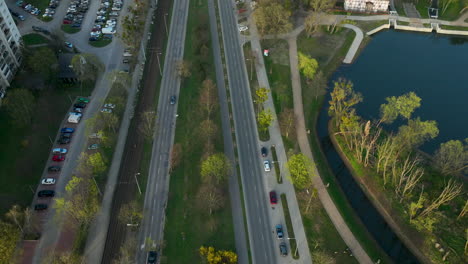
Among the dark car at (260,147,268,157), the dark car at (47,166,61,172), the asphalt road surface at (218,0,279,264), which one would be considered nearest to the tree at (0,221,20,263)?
the dark car at (47,166,61,172)

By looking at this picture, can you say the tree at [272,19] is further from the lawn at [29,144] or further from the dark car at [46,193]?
the dark car at [46,193]

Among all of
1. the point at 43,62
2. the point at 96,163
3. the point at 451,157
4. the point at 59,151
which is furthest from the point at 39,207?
the point at 451,157

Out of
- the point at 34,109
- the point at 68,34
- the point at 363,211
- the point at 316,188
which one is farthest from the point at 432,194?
the point at 68,34

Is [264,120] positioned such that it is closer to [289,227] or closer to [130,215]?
[289,227]

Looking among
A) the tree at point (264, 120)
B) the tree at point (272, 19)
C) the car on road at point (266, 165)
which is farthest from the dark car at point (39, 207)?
the tree at point (272, 19)

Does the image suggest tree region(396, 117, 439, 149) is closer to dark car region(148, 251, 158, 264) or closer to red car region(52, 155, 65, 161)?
dark car region(148, 251, 158, 264)

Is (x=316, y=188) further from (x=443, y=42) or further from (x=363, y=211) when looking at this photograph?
(x=443, y=42)
